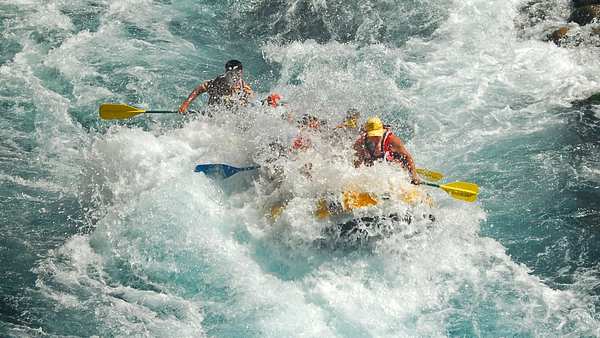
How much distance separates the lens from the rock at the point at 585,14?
12742 millimetres

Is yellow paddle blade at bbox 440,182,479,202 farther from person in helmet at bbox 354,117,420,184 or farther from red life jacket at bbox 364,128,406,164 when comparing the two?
red life jacket at bbox 364,128,406,164

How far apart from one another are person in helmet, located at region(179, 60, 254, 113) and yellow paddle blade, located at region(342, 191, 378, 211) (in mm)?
2786

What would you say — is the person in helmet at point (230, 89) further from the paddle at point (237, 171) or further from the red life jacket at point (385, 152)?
the red life jacket at point (385, 152)

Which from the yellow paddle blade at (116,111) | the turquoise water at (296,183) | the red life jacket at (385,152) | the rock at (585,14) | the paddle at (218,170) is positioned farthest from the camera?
the rock at (585,14)

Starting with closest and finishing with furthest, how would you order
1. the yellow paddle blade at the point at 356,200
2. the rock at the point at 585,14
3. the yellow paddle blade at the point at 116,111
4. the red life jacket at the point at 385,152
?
the yellow paddle blade at the point at 356,200 < the red life jacket at the point at 385,152 < the yellow paddle blade at the point at 116,111 < the rock at the point at 585,14

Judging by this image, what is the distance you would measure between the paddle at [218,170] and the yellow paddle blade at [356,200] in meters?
1.61

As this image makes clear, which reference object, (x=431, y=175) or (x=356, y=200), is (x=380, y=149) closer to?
(x=356, y=200)

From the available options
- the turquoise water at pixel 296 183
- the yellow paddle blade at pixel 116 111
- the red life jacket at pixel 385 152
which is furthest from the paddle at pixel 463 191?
the yellow paddle blade at pixel 116 111

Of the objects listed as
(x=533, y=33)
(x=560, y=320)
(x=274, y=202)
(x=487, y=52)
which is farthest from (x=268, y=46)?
(x=560, y=320)

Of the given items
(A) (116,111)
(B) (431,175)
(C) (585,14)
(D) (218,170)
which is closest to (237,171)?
(D) (218,170)

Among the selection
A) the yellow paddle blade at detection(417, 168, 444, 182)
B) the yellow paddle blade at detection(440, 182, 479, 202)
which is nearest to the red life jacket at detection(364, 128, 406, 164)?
the yellow paddle blade at detection(440, 182, 479, 202)

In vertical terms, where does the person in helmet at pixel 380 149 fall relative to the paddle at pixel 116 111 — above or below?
above

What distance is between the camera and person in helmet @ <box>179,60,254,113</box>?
986cm

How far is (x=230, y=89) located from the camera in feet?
32.8
